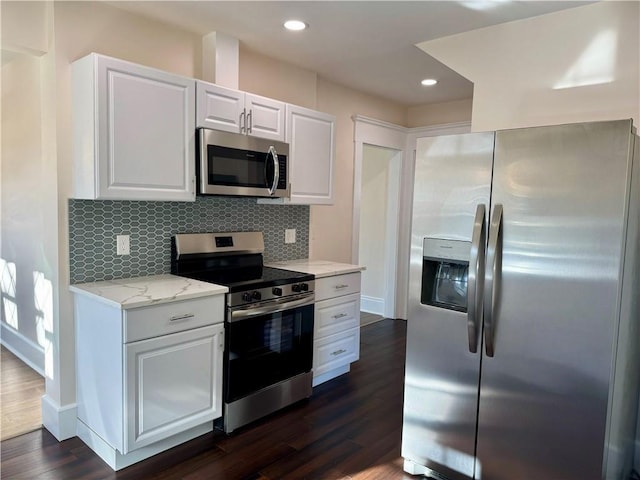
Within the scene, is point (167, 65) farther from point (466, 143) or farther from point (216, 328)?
point (466, 143)

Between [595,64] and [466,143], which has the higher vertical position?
[595,64]

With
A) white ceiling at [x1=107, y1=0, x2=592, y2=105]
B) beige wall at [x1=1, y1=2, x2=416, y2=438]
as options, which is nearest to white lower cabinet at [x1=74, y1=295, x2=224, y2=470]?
beige wall at [x1=1, y1=2, x2=416, y2=438]

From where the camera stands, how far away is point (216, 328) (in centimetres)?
256

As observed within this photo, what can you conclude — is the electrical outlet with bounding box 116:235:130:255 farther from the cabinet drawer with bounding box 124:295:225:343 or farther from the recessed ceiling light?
the recessed ceiling light

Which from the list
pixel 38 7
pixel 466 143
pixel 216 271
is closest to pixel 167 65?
pixel 38 7

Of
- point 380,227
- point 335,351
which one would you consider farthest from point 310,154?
point 380,227

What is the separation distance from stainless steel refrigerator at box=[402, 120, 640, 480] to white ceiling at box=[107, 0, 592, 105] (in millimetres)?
963

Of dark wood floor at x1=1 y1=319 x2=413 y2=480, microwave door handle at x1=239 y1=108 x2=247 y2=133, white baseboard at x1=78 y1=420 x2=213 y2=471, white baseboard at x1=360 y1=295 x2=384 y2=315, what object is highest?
microwave door handle at x1=239 y1=108 x2=247 y2=133

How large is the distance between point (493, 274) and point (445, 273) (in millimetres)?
297

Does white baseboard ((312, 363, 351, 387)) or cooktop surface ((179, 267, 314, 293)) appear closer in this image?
cooktop surface ((179, 267, 314, 293))

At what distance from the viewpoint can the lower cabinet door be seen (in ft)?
7.38

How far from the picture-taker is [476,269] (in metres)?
2.03

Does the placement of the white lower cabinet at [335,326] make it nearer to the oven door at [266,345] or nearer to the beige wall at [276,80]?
the oven door at [266,345]

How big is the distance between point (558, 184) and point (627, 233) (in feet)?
1.11
